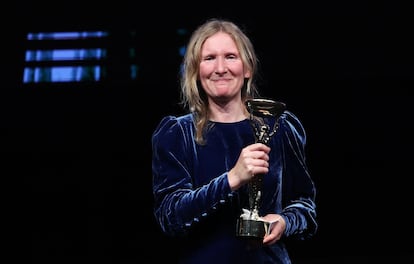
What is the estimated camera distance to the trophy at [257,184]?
1.21 metres

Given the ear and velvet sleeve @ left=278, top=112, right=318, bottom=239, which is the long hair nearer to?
the ear

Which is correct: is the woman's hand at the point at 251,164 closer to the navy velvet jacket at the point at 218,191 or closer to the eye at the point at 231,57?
the navy velvet jacket at the point at 218,191

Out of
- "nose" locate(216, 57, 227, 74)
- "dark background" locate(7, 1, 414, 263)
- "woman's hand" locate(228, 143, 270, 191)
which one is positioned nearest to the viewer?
"woman's hand" locate(228, 143, 270, 191)

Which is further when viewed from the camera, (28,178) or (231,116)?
(28,178)

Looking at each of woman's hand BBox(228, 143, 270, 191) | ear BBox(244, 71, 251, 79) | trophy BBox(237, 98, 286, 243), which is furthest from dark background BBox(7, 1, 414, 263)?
woman's hand BBox(228, 143, 270, 191)

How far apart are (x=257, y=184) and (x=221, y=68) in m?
0.27

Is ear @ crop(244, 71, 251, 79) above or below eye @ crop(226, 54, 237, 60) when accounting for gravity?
below

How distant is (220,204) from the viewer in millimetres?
1257

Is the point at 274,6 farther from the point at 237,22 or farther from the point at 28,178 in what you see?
the point at 28,178

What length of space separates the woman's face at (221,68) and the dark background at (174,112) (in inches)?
56.6

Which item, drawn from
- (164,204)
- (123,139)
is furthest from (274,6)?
(164,204)

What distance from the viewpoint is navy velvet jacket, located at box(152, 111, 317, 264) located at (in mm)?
1267

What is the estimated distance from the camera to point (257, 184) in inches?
49.5

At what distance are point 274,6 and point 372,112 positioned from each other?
0.64 m
